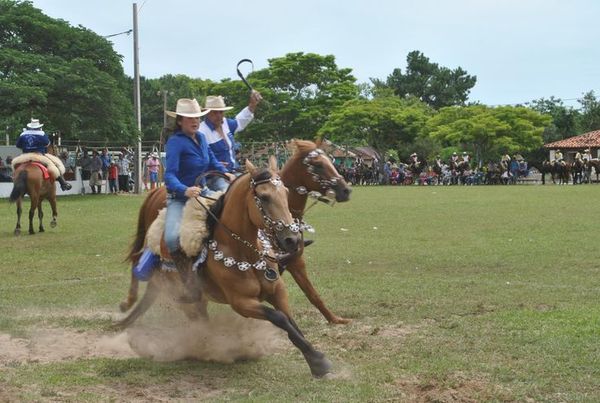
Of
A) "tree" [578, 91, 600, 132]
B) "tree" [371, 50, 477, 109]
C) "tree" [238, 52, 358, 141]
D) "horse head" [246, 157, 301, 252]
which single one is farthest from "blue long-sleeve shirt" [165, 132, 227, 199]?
"tree" [371, 50, 477, 109]

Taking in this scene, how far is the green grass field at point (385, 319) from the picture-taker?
22.0ft

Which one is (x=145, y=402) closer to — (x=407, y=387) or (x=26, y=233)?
(x=407, y=387)

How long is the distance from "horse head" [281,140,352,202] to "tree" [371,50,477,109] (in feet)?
322

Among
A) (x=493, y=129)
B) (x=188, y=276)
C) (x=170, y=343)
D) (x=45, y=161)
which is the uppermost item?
(x=493, y=129)

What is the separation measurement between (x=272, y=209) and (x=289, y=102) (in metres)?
59.3

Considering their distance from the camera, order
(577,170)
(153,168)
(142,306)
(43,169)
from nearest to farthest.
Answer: (142,306), (43,169), (153,168), (577,170)

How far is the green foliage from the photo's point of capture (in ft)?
201

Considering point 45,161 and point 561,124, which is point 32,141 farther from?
point 561,124

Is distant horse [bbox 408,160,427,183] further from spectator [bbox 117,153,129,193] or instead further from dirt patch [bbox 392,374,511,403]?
dirt patch [bbox 392,374,511,403]

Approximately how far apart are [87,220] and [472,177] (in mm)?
34075

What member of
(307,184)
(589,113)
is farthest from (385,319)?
(589,113)

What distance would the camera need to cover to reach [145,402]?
255 inches

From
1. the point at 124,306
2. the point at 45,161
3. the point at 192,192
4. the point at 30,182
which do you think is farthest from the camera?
the point at 45,161

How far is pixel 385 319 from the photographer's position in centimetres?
952
